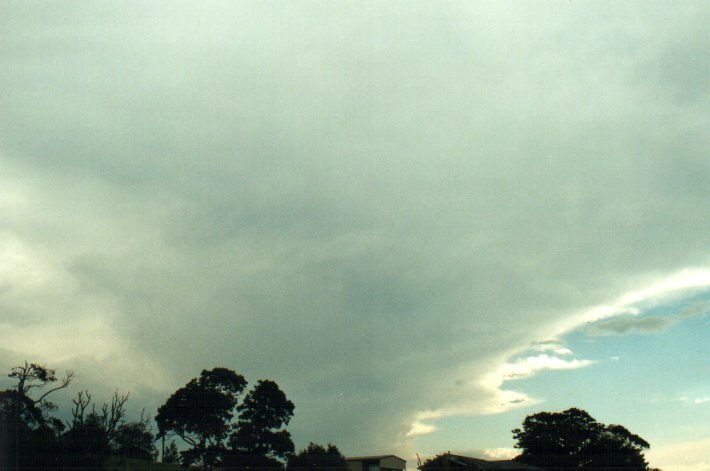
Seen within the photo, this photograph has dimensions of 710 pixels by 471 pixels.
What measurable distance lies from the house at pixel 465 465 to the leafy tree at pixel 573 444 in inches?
247

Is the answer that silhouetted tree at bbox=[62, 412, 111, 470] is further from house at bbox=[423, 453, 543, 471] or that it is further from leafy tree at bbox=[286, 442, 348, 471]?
house at bbox=[423, 453, 543, 471]

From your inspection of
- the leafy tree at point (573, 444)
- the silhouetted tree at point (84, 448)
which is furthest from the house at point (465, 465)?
the silhouetted tree at point (84, 448)

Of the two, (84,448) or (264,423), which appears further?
(264,423)

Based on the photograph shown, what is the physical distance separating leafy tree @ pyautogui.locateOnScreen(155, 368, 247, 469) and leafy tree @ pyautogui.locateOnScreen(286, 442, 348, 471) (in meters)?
14.9

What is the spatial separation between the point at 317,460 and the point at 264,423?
15626 millimetres

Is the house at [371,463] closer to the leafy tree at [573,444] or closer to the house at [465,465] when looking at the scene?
the house at [465,465]

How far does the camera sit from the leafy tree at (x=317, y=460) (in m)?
59.6

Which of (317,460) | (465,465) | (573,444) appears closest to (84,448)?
(317,460)

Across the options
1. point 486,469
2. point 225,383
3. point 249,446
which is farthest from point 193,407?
point 486,469

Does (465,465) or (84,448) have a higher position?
(84,448)

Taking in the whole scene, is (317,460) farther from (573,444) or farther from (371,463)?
(573,444)

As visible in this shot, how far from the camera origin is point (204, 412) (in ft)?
244

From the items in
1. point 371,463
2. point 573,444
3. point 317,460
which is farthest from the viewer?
point 573,444

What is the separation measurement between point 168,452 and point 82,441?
63.0 m
